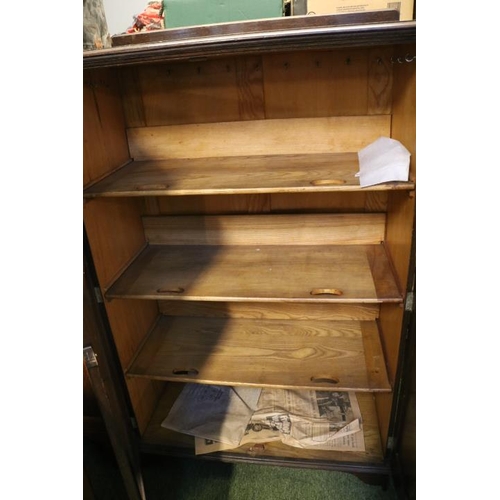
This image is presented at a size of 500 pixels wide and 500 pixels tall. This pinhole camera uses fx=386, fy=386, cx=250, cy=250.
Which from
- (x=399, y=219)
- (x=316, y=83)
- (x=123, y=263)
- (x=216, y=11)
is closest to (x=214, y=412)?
(x=123, y=263)

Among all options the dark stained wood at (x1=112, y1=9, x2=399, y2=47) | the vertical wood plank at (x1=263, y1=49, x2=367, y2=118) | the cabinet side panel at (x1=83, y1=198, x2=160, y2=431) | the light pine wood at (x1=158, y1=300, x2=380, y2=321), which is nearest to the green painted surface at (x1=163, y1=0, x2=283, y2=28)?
the dark stained wood at (x1=112, y1=9, x2=399, y2=47)

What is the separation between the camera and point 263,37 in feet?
2.87

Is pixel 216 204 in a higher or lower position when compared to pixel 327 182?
lower

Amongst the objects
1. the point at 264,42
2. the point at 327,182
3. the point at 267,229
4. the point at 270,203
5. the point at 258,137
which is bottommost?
the point at 267,229

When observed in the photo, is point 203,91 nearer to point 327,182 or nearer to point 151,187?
point 151,187

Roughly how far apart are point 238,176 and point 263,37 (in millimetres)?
451

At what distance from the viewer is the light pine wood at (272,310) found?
1.66m

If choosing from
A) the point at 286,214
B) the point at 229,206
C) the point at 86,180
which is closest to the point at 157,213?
the point at 229,206

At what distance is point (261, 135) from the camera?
1.42 meters

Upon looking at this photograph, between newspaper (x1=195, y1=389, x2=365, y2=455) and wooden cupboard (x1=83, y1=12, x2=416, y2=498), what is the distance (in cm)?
4

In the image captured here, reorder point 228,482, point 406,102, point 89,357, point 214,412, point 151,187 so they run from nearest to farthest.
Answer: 1. point 89,357
2. point 406,102
3. point 151,187
4. point 228,482
5. point 214,412

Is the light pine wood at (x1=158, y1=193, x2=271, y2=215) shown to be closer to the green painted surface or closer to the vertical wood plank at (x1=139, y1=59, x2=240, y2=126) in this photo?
the vertical wood plank at (x1=139, y1=59, x2=240, y2=126)

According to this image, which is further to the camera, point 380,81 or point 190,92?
point 190,92

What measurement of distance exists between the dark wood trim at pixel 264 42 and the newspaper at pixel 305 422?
4.45 feet
